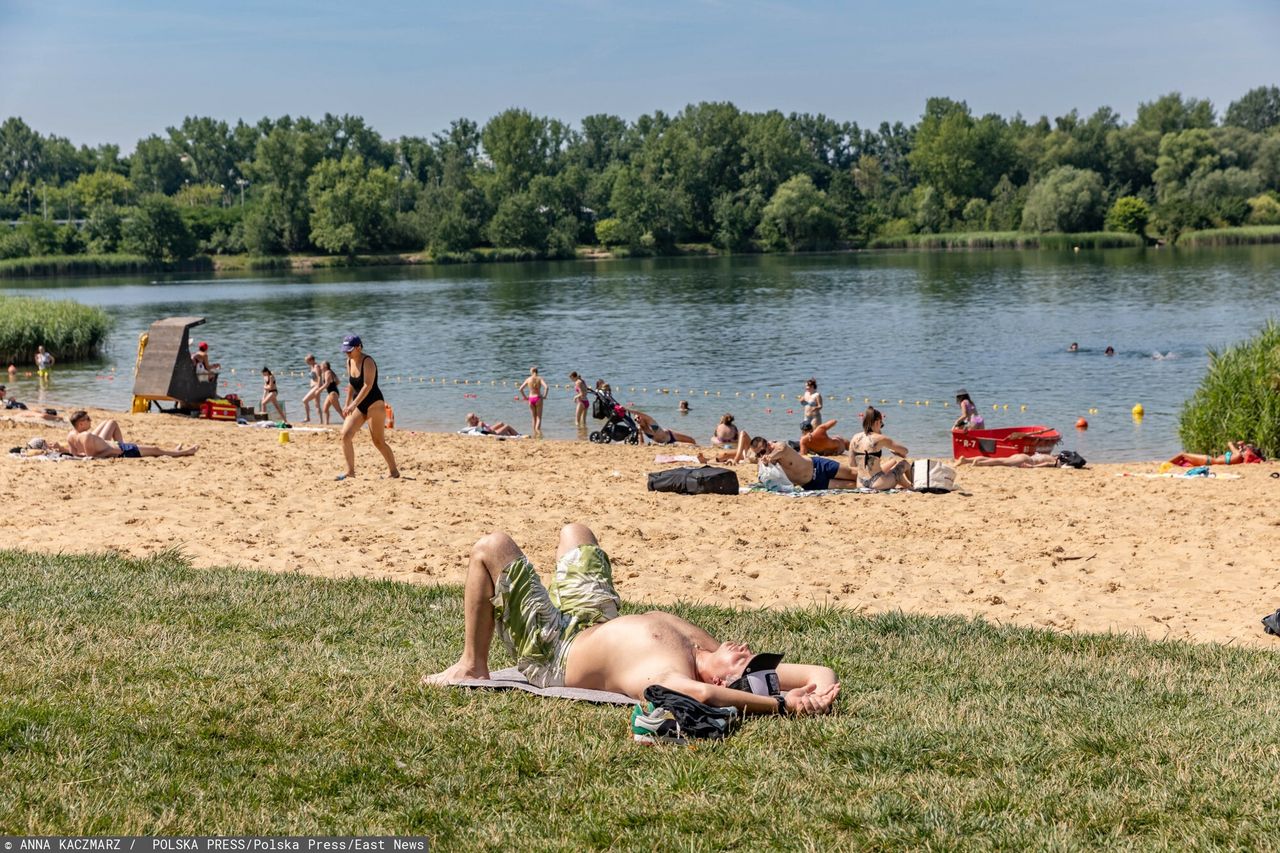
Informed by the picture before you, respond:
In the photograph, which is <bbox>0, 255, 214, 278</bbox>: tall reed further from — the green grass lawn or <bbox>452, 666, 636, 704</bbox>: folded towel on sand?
<bbox>452, 666, 636, 704</bbox>: folded towel on sand

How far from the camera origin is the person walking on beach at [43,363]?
104ft

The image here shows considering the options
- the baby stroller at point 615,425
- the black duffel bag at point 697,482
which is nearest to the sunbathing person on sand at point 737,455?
the baby stroller at point 615,425

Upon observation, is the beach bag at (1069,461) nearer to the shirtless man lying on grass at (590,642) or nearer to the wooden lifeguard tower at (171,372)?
the shirtless man lying on grass at (590,642)

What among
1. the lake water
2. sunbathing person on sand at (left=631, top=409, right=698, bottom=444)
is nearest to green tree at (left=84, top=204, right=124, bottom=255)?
the lake water

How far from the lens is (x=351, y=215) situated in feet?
394

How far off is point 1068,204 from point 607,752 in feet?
359

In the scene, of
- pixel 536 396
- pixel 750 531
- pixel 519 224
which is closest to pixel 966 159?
pixel 519 224

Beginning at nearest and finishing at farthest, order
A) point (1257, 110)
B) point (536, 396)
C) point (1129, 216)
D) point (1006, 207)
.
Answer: point (536, 396), point (1129, 216), point (1006, 207), point (1257, 110)

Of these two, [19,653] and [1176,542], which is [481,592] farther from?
[1176,542]

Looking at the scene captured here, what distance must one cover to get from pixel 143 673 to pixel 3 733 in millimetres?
1002

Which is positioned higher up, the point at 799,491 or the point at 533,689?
the point at 533,689

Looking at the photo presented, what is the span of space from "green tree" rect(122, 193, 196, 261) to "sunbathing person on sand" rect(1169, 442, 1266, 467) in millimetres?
111396

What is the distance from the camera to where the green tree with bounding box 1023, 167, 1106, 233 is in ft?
348

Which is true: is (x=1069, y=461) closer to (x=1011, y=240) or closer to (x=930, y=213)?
(x=1011, y=240)
